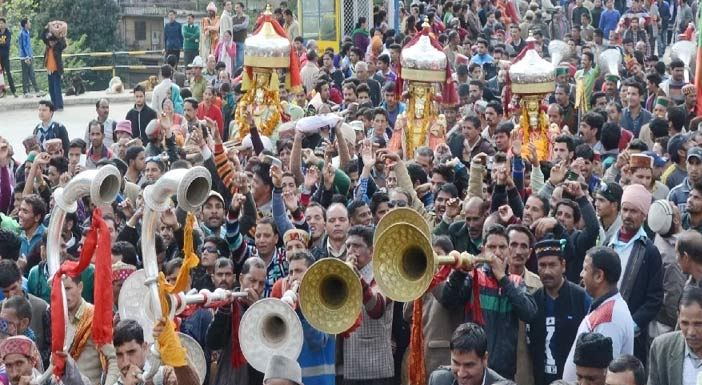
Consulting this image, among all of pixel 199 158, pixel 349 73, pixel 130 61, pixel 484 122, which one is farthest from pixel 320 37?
pixel 199 158

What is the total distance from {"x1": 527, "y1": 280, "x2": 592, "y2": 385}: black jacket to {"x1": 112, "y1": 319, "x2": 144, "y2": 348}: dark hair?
2204 millimetres

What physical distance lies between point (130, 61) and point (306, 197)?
1923 cm

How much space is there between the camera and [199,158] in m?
12.6

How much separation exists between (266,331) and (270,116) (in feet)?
25.2

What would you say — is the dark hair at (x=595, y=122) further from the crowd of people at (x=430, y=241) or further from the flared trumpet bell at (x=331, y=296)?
the flared trumpet bell at (x=331, y=296)

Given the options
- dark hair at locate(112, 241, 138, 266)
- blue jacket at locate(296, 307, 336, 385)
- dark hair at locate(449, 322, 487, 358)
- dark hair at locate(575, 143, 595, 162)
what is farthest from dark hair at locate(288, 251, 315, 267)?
dark hair at locate(575, 143, 595, 162)

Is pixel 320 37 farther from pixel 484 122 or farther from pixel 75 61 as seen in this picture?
pixel 484 122

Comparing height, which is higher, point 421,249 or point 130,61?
point 421,249

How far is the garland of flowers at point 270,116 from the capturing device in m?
15.3

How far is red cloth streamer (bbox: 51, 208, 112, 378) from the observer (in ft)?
24.0

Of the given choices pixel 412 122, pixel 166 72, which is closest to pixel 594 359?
pixel 412 122

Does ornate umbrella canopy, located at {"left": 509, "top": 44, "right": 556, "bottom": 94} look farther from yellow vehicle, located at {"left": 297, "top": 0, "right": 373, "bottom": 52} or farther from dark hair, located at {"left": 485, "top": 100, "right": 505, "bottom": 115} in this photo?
yellow vehicle, located at {"left": 297, "top": 0, "right": 373, "bottom": 52}

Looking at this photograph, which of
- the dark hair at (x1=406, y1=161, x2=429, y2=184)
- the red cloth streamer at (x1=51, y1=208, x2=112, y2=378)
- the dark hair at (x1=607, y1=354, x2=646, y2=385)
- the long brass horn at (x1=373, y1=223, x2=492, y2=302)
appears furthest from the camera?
the dark hair at (x1=406, y1=161, x2=429, y2=184)

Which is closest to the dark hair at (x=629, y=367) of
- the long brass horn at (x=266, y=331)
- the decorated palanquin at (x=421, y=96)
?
the long brass horn at (x=266, y=331)
